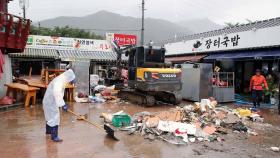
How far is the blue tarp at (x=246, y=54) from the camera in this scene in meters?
16.7

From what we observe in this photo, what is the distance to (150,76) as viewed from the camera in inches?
582

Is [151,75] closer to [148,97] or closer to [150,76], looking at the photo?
[150,76]

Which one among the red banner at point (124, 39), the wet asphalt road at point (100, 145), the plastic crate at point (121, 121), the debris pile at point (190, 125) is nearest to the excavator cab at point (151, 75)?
the debris pile at point (190, 125)

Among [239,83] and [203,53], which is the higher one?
[203,53]

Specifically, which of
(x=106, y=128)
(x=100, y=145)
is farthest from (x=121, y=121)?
(x=100, y=145)

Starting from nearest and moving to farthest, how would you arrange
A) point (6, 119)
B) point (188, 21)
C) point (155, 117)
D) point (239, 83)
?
point (155, 117)
point (6, 119)
point (239, 83)
point (188, 21)

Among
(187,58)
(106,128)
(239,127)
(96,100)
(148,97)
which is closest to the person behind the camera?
(106,128)

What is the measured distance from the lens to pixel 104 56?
28.7 m

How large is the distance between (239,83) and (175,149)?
1499 centimetres

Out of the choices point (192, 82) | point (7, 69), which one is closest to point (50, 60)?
point (7, 69)

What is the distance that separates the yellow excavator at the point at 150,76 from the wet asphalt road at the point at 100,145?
192 inches

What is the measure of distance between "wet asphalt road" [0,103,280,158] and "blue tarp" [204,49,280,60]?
672cm

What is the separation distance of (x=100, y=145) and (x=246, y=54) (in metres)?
12.8

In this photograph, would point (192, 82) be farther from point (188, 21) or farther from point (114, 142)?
point (188, 21)
